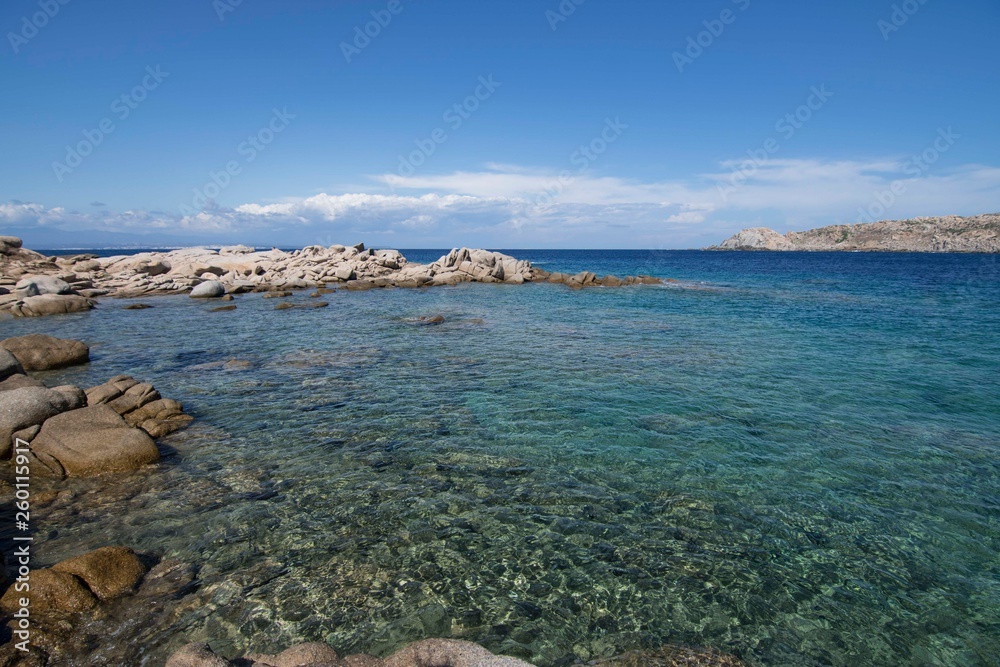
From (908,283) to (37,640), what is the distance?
75.9m

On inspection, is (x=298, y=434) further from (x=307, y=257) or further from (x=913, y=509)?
(x=307, y=257)

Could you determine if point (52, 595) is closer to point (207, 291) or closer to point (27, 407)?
point (27, 407)

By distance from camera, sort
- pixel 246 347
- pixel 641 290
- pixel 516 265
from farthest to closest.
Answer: pixel 516 265, pixel 641 290, pixel 246 347

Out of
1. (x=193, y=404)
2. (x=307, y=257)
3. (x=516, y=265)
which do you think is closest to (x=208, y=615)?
(x=193, y=404)

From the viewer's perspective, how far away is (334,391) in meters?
15.3

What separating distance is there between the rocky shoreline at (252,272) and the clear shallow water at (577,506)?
3360cm

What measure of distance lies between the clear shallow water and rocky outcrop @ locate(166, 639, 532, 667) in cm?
68

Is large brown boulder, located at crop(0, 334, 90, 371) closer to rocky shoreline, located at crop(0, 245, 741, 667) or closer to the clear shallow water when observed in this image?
rocky shoreline, located at crop(0, 245, 741, 667)

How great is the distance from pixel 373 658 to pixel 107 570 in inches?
169

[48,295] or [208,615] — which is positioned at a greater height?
[48,295]

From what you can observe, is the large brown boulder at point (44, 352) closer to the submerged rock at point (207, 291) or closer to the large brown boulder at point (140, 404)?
the large brown boulder at point (140, 404)

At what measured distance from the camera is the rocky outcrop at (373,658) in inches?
177

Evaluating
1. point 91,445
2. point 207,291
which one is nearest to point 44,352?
point 91,445

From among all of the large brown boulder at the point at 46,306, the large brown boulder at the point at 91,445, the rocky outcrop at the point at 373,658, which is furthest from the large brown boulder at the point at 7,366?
the large brown boulder at the point at 46,306
